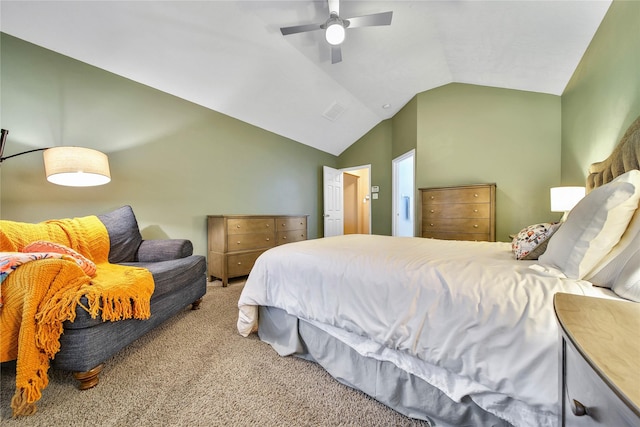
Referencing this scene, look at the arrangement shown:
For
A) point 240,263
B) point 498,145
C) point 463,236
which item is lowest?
point 240,263

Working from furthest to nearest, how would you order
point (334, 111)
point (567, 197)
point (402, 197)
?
point (402, 197)
point (334, 111)
point (567, 197)

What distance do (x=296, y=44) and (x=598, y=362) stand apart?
3246 mm

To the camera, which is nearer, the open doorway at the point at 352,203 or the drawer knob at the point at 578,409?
the drawer knob at the point at 578,409

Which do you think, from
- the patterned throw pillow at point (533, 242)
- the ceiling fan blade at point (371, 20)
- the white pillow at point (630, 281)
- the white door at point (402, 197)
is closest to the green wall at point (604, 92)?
the patterned throw pillow at point (533, 242)

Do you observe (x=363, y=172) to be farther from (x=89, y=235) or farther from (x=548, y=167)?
(x=89, y=235)

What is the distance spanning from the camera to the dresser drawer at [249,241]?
2.91 meters

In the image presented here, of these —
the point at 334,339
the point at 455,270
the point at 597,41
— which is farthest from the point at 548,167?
the point at 334,339

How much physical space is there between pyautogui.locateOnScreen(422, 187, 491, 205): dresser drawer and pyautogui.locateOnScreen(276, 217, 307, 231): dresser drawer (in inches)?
74.5

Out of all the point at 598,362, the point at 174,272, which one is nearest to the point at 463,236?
the point at 598,362

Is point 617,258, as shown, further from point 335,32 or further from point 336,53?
point 336,53

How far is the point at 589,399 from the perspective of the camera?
0.41 metres

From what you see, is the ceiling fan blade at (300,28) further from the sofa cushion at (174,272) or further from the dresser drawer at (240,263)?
the dresser drawer at (240,263)

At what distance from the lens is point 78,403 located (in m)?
1.13

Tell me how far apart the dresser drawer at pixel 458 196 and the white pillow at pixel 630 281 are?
240cm
